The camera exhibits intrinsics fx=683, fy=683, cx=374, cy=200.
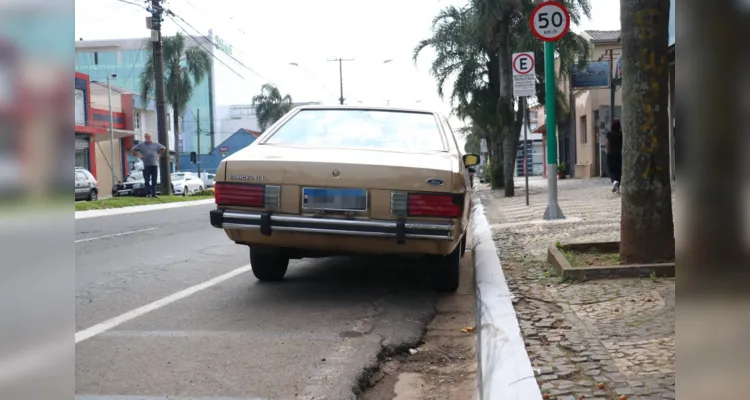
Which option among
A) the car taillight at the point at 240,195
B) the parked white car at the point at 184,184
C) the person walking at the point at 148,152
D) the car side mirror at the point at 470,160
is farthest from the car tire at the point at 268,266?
the parked white car at the point at 184,184

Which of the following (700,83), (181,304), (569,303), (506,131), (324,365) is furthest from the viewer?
(506,131)

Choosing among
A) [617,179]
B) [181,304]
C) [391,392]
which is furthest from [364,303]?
[617,179]

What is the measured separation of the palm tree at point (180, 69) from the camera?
45625mm

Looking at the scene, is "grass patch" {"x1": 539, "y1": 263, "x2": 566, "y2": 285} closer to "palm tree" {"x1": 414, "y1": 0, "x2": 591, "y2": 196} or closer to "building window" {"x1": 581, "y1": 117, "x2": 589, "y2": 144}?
"palm tree" {"x1": 414, "y1": 0, "x2": 591, "y2": 196}

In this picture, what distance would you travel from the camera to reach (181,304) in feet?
16.9

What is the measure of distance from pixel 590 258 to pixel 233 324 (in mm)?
3129

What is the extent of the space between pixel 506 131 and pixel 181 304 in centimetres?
1684

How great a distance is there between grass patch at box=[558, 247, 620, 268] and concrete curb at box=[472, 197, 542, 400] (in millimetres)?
643

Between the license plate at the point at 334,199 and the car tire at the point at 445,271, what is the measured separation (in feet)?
3.13

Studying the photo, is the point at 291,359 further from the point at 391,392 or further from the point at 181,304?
the point at 181,304

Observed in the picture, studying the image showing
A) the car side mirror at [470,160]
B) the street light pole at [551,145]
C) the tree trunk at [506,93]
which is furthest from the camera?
the tree trunk at [506,93]

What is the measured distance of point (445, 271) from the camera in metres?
5.47

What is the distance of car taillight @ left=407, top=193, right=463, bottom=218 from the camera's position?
475 cm

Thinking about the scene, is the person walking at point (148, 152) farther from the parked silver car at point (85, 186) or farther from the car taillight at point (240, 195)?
the car taillight at point (240, 195)
